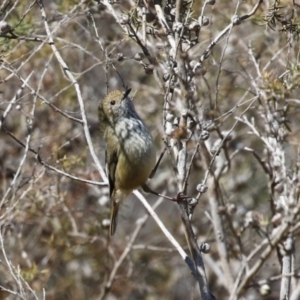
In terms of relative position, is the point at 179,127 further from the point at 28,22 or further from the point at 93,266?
the point at 93,266

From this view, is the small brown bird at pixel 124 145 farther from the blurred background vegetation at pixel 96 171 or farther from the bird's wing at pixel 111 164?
the blurred background vegetation at pixel 96 171

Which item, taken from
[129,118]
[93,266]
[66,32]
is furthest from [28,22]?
[93,266]

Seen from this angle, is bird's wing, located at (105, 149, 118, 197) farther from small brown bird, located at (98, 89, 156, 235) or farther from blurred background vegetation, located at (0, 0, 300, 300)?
blurred background vegetation, located at (0, 0, 300, 300)

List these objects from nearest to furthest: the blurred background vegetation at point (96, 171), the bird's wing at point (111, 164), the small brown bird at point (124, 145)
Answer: the small brown bird at point (124, 145) → the bird's wing at point (111, 164) → the blurred background vegetation at point (96, 171)

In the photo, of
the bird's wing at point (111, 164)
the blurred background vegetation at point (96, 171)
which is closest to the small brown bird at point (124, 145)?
the bird's wing at point (111, 164)

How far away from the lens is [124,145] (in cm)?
545

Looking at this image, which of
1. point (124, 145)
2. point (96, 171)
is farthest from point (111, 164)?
point (96, 171)

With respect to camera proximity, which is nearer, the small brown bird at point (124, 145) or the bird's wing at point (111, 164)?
the small brown bird at point (124, 145)

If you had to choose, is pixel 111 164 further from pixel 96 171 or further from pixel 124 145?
pixel 96 171

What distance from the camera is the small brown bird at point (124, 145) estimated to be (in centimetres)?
530

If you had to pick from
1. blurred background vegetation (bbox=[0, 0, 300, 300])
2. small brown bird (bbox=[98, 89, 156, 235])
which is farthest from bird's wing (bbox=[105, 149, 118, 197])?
blurred background vegetation (bbox=[0, 0, 300, 300])

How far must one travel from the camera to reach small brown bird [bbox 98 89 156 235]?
17.4ft

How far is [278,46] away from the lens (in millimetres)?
6586

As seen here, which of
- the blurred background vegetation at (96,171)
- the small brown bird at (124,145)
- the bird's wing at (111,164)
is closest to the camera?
the small brown bird at (124,145)
